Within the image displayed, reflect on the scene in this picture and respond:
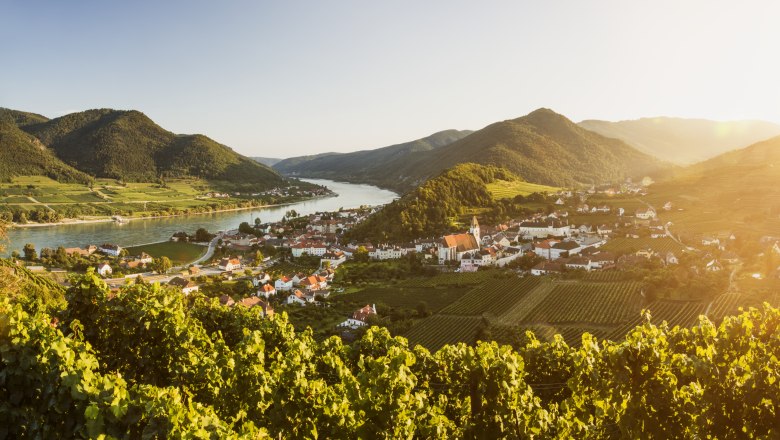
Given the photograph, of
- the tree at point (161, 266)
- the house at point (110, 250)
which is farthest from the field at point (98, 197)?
the tree at point (161, 266)

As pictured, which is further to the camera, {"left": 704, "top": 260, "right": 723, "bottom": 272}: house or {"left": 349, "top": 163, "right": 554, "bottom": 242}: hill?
{"left": 349, "top": 163, "right": 554, "bottom": 242}: hill

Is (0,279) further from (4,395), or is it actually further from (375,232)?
(375,232)

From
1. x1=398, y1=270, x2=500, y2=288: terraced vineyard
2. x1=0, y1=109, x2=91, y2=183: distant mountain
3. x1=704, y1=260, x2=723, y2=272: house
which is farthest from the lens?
x1=0, y1=109, x2=91, y2=183: distant mountain

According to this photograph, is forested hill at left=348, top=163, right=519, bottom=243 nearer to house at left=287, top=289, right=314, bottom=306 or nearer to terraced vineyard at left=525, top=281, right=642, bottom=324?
house at left=287, top=289, right=314, bottom=306

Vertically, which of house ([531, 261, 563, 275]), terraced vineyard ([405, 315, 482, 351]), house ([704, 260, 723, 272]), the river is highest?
the river

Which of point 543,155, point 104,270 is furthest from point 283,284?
point 543,155

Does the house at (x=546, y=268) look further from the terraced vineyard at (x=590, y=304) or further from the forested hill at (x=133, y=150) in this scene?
the forested hill at (x=133, y=150)

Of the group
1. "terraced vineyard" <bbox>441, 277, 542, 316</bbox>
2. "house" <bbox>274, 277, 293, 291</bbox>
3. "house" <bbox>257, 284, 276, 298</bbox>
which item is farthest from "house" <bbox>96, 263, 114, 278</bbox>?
"terraced vineyard" <bbox>441, 277, 542, 316</bbox>
